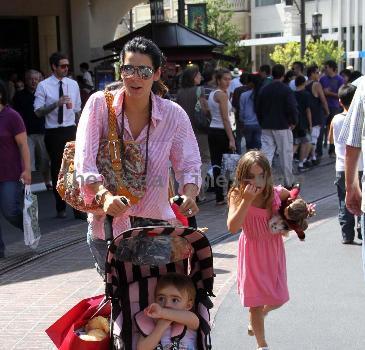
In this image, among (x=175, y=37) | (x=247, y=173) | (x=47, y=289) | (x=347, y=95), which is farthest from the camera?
(x=175, y=37)

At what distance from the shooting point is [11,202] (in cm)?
830

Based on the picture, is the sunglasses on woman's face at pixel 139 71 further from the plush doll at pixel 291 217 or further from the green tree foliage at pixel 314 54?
the green tree foliage at pixel 314 54

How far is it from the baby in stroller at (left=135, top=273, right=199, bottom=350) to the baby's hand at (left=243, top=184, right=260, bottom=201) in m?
0.94

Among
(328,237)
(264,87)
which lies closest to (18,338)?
(328,237)

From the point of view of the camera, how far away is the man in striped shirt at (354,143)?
4320 mm

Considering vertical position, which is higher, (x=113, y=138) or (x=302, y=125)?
(x=113, y=138)

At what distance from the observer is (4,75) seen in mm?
18344

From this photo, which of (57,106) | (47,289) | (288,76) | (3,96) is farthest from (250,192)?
(288,76)

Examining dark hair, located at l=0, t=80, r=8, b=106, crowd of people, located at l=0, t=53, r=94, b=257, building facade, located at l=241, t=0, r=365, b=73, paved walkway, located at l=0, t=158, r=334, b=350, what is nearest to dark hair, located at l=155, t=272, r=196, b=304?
paved walkway, located at l=0, t=158, r=334, b=350

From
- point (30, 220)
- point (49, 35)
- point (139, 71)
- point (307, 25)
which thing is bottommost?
point (30, 220)

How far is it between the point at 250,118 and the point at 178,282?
9.98 meters

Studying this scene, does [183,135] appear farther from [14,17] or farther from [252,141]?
[14,17]

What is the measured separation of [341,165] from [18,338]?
4.03 metres

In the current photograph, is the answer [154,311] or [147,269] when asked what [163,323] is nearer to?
[154,311]
